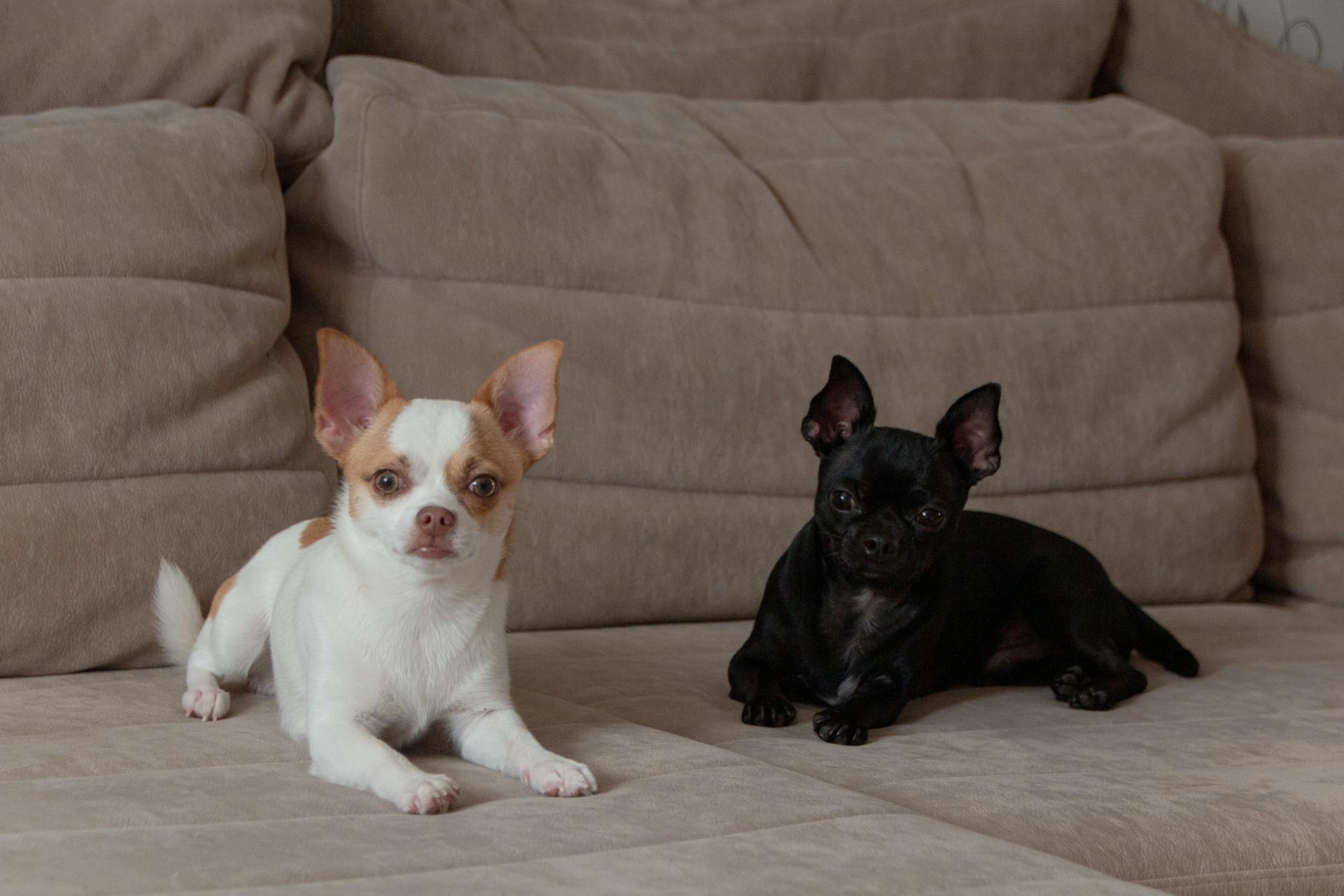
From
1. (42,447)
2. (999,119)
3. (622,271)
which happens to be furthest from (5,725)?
(999,119)

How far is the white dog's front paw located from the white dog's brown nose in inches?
10.5

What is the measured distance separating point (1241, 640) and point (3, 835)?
1952 millimetres

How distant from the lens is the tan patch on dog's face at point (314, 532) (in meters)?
1.75

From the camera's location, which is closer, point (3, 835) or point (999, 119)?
point (3, 835)

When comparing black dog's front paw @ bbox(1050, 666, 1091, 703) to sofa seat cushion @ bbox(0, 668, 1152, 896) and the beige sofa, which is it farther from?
sofa seat cushion @ bbox(0, 668, 1152, 896)

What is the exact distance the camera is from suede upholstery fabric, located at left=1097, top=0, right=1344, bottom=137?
3041mm

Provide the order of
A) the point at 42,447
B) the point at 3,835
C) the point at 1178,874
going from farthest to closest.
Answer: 1. the point at 42,447
2. the point at 1178,874
3. the point at 3,835

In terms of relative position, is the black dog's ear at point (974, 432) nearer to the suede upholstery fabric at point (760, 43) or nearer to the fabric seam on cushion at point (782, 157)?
the fabric seam on cushion at point (782, 157)

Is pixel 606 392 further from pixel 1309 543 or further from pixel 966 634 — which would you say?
pixel 1309 543

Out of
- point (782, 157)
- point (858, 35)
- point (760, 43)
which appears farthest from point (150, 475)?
point (858, 35)

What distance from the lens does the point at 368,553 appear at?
1518mm

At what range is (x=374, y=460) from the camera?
1.50 metres

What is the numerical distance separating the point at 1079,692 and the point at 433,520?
3.41ft

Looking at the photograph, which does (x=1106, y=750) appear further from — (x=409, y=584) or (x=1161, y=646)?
(x=409, y=584)
